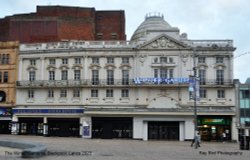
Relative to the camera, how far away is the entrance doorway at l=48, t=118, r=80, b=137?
55.4 metres

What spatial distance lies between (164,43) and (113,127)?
1401cm

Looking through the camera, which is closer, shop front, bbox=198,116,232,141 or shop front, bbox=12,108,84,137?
shop front, bbox=198,116,232,141

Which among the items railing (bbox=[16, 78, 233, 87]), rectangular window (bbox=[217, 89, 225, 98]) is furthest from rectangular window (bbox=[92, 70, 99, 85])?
rectangular window (bbox=[217, 89, 225, 98])

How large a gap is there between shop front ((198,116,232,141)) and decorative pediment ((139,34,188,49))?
1060 cm

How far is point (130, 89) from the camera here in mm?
54219

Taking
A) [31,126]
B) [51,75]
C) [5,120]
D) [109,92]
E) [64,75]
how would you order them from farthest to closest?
[5,120] → [31,126] → [51,75] → [64,75] → [109,92]

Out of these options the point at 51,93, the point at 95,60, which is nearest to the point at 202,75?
the point at 95,60

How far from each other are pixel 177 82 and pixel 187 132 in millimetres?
6995

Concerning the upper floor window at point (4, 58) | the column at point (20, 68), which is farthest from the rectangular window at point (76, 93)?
the upper floor window at point (4, 58)

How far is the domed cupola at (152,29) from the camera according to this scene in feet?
179

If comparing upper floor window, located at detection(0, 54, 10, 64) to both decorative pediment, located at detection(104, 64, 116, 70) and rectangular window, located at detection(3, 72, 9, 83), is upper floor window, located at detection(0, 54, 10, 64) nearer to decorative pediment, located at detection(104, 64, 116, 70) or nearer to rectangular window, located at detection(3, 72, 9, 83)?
rectangular window, located at detection(3, 72, 9, 83)

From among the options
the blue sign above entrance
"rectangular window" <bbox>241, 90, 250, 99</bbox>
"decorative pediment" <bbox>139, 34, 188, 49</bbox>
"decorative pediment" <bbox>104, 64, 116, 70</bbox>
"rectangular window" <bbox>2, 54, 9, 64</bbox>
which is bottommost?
the blue sign above entrance

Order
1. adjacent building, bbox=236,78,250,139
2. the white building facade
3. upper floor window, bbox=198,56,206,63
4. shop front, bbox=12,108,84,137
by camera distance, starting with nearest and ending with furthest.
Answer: adjacent building, bbox=236,78,250,139 → the white building facade → upper floor window, bbox=198,56,206,63 → shop front, bbox=12,108,84,137

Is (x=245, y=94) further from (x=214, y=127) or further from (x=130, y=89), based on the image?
(x=130, y=89)
